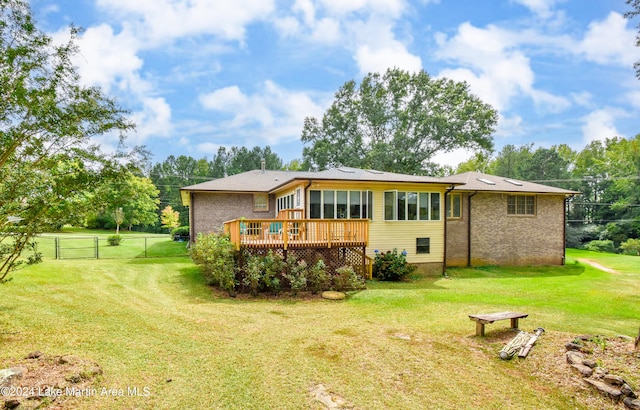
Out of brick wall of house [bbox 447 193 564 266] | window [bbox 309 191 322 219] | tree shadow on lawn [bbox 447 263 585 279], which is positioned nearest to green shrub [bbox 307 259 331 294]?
window [bbox 309 191 322 219]

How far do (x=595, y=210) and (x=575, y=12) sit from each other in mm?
34312

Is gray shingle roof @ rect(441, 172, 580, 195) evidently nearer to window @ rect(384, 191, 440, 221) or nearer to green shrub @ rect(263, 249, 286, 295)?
window @ rect(384, 191, 440, 221)

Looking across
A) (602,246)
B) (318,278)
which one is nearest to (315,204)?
(318,278)

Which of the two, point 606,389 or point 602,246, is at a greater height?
point 606,389

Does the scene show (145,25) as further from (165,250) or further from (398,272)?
(165,250)

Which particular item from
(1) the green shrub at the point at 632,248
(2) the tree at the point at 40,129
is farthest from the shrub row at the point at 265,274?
(1) the green shrub at the point at 632,248

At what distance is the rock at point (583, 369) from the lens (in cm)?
452

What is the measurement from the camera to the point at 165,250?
18.5 meters

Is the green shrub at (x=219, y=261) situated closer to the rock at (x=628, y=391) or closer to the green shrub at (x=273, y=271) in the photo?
the green shrub at (x=273, y=271)

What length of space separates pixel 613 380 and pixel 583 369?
36 centimetres

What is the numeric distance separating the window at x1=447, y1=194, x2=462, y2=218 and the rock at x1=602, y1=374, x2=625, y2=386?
1145 centimetres

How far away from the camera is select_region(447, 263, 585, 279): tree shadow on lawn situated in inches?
544

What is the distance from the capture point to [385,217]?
13.0 meters

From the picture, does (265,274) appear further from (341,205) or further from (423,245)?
(423,245)
